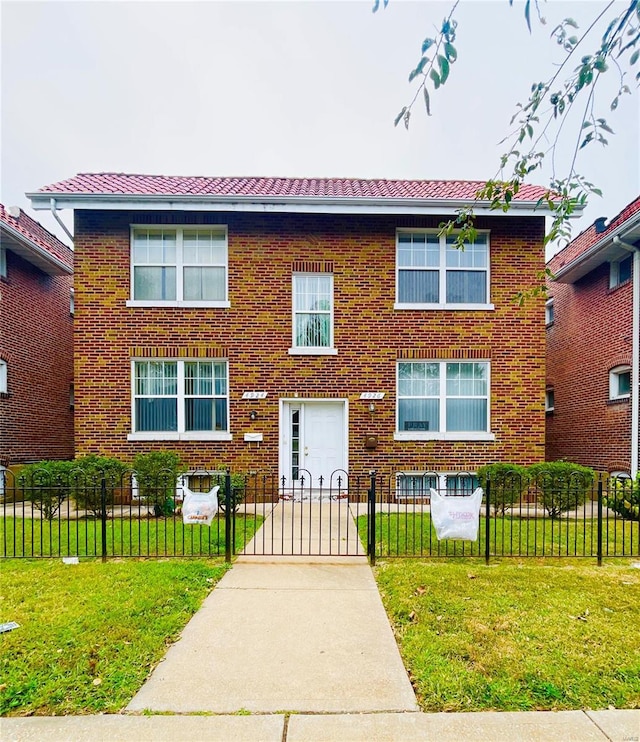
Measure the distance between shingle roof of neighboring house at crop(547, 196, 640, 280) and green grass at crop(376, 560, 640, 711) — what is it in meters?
8.09

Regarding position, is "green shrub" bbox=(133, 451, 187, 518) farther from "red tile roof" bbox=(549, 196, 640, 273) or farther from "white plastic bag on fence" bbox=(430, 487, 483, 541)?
"red tile roof" bbox=(549, 196, 640, 273)

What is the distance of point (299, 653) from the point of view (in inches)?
140

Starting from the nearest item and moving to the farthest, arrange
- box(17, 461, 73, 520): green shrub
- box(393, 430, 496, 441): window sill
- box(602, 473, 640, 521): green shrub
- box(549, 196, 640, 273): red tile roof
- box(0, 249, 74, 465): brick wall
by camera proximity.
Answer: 1. box(602, 473, 640, 521): green shrub
2. box(17, 461, 73, 520): green shrub
3. box(393, 430, 496, 441): window sill
4. box(549, 196, 640, 273): red tile roof
5. box(0, 249, 74, 465): brick wall

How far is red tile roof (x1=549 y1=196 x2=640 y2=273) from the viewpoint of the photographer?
11.0m

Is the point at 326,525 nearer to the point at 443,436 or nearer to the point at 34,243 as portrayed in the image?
the point at 443,436

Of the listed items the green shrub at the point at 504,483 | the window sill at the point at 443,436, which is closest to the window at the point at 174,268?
the window sill at the point at 443,436

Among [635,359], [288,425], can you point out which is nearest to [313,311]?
[288,425]

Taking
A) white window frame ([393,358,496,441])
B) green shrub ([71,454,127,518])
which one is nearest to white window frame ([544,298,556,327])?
white window frame ([393,358,496,441])

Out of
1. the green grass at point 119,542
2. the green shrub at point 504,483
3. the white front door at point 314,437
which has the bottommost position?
the green grass at point 119,542

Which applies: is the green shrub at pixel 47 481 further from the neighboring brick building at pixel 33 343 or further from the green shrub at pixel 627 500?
the green shrub at pixel 627 500

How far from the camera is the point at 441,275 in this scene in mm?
10359

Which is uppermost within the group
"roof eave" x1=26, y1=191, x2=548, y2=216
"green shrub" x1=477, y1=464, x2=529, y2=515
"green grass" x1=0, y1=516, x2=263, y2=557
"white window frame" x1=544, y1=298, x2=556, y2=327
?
"roof eave" x1=26, y1=191, x2=548, y2=216

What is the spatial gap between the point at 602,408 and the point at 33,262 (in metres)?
16.6

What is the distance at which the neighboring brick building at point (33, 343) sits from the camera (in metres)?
11.2
